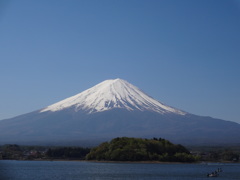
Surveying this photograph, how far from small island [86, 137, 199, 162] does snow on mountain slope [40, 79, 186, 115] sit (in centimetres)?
8143

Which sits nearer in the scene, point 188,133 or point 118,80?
point 188,133

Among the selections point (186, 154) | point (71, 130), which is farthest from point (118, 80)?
point (186, 154)

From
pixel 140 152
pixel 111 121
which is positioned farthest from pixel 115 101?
pixel 140 152

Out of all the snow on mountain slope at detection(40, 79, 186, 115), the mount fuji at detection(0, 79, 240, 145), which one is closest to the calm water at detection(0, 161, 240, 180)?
the mount fuji at detection(0, 79, 240, 145)

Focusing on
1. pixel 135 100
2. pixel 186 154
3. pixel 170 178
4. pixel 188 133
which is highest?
pixel 135 100

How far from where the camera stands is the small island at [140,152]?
5822 cm

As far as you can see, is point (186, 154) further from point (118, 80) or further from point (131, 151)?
point (118, 80)

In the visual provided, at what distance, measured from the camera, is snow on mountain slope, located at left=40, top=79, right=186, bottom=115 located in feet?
474

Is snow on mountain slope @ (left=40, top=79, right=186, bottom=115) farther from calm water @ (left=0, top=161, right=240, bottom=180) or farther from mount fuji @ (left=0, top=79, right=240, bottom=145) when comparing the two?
calm water @ (left=0, top=161, right=240, bottom=180)

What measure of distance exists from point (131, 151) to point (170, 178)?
20.7 meters

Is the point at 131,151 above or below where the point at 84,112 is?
below

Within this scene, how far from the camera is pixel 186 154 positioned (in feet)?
198

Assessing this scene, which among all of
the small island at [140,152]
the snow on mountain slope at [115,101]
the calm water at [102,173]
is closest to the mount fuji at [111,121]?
the snow on mountain slope at [115,101]

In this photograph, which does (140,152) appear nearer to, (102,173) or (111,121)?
(102,173)
